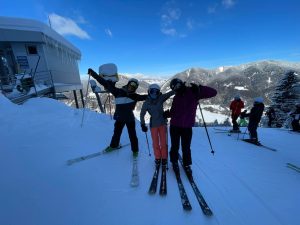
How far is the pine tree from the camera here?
19.3 m

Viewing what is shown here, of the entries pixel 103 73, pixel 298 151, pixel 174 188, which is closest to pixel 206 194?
pixel 174 188

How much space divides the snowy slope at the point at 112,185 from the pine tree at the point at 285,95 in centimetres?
1695

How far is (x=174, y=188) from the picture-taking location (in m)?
3.23

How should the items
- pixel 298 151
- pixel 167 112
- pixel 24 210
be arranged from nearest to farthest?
pixel 24 210
pixel 167 112
pixel 298 151

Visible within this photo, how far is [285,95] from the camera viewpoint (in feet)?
65.2

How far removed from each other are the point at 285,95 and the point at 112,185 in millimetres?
22864

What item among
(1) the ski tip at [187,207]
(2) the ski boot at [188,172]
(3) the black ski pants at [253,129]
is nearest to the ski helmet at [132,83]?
(2) the ski boot at [188,172]

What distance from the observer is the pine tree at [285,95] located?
1930 centimetres

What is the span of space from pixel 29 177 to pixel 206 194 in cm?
300

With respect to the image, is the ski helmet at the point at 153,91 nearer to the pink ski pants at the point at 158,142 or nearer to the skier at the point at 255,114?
the pink ski pants at the point at 158,142

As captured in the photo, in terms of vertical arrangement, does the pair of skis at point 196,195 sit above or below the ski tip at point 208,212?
above

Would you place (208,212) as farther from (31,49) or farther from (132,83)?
(31,49)

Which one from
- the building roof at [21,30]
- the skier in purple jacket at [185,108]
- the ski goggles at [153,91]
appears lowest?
the skier in purple jacket at [185,108]

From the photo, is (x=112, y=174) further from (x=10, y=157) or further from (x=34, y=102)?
→ (x=34, y=102)
